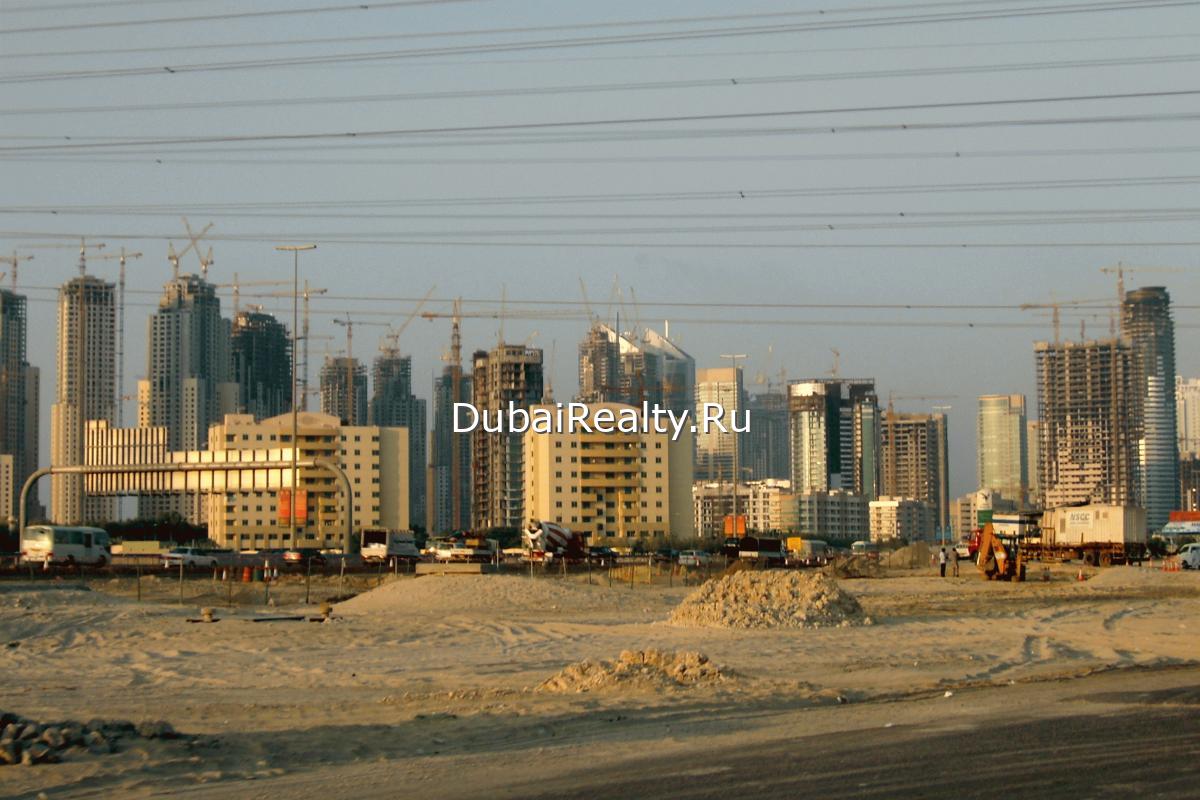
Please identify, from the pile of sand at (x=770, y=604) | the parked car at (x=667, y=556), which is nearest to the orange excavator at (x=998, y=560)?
the parked car at (x=667, y=556)

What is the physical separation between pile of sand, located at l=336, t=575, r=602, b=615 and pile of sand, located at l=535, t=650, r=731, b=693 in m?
20.7

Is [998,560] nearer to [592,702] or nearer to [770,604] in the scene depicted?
[770,604]

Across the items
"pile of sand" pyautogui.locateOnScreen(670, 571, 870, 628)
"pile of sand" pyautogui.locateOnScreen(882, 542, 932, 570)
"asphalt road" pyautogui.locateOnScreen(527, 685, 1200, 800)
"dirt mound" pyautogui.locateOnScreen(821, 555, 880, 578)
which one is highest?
"asphalt road" pyautogui.locateOnScreen(527, 685, 1200, 800)

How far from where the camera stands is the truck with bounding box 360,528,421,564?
89.6m

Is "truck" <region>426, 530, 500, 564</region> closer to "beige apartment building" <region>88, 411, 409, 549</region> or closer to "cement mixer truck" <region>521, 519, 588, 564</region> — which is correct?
"cement mixer truck" <region>521, 519, 588, 564</region>

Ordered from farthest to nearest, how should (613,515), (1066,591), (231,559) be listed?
(613,515)
(231,559)
(1066,591)

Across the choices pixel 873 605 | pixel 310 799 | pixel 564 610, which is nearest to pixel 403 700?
pixel 310 799

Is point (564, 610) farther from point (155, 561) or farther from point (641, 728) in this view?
point (155, 561)

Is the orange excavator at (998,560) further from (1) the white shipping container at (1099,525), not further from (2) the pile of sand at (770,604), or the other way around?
(2) the pile of sand at (770,604)

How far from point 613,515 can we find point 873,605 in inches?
4946

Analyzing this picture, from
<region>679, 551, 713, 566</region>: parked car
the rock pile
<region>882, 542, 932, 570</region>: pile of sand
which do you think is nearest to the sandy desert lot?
the rock pile

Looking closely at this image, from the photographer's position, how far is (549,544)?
298 ft

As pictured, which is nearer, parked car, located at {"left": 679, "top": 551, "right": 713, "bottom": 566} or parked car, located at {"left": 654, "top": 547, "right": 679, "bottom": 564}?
parked car, located at {"left": 679, "top": 551, "right": 713, "bottom": 566}

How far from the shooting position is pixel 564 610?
4406cm
